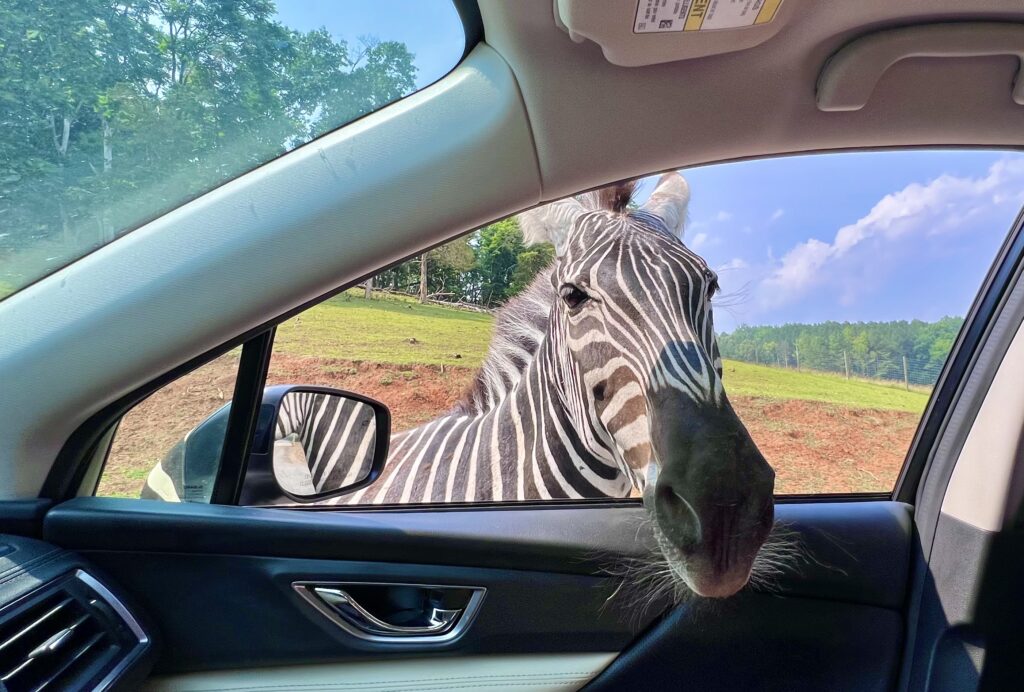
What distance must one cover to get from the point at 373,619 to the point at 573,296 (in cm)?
108

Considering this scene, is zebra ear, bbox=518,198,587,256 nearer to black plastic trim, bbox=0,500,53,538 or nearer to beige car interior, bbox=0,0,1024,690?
beige car interior, bbox=0,0,1024,690

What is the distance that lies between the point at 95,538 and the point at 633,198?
1.70 meters

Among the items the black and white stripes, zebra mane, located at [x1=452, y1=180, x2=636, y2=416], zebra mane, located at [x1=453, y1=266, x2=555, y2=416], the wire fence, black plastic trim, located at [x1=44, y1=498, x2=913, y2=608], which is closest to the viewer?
black plastic trim, located at [x1=44, y1=498, x2=913, y2=608]

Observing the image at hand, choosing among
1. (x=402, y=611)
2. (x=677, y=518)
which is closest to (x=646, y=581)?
(x=677, y=518)

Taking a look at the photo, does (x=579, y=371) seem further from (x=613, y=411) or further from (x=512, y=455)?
(x=512, y=455)

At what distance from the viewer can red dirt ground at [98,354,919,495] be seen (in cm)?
149

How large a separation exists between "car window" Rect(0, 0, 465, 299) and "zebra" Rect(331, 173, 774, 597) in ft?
2.19

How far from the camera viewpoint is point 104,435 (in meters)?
1.41

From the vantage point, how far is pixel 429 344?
193 centimetres

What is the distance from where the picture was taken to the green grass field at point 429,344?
161 cm

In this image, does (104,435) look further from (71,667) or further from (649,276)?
(649,276)

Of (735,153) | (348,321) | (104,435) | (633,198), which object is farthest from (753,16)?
(104,435)

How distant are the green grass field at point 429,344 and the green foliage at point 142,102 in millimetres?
418

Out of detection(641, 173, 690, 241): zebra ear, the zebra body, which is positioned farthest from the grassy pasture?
detection(641, 173, 690, 241): zebra ear
